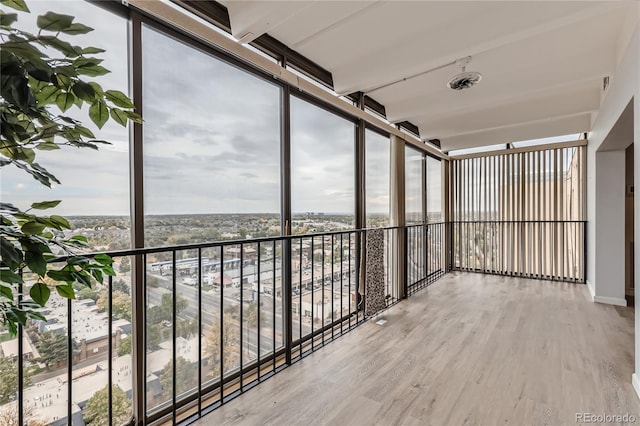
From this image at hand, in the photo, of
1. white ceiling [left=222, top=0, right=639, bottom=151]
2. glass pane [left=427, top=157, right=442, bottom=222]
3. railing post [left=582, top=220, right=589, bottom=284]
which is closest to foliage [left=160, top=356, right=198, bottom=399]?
white ceiling [left=222, top=0, right=639, bottom=151]

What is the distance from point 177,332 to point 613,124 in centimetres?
395

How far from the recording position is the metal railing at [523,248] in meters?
4.77

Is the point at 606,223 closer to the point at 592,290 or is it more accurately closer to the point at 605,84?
the point at 592,290

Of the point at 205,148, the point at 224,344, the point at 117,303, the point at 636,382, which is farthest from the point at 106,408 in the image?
the point at 636,382

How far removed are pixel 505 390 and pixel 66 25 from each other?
259cm

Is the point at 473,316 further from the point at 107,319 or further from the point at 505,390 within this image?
the point at 107,319

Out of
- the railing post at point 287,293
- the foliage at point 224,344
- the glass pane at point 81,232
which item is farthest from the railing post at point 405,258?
the glass pane at point 81,232

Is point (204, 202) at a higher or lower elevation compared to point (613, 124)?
lower

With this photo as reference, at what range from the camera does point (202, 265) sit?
6.13ft

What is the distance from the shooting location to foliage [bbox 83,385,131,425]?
145 cm

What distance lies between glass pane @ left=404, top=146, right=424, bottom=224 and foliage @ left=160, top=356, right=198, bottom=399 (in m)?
3.31

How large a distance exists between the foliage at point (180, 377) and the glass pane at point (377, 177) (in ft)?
7.65

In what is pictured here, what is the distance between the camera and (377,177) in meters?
3.71

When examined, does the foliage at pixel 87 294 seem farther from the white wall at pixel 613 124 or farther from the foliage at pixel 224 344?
the white wall at pixel 613 124
